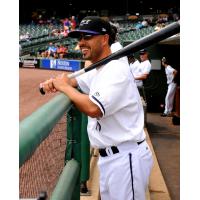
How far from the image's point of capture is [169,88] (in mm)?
8180

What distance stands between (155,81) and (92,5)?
1084 inches

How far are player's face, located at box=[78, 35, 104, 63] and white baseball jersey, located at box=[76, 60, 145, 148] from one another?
0.08m

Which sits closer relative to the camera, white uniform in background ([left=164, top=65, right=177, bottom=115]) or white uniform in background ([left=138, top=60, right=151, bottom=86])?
white uniform in background ([left=138, top=60, right=151, bottom=86])

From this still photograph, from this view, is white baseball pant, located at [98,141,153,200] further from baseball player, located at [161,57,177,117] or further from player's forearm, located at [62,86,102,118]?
baseball player, located at [161,57,177,117]

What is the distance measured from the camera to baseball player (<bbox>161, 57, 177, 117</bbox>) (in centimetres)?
803

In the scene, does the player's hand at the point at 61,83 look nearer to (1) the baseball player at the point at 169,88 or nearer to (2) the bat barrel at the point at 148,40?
(2) the bat barrel at the point at 148,40

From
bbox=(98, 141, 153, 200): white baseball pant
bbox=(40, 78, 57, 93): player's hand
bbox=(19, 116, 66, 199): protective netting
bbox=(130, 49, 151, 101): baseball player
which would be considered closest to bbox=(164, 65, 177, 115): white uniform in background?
bbox=(130, 49, 151, 101): baseball player

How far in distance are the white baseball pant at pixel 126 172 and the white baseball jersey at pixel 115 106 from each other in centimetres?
6

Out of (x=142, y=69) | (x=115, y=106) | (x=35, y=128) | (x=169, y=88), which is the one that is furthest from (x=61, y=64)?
(x=35, y=128)

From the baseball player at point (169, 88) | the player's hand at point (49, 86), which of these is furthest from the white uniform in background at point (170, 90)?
the player's hand at point (49, 86)

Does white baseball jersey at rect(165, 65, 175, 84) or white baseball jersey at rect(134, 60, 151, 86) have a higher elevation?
white baseball jersey at rect(134, 60, 151, 86)

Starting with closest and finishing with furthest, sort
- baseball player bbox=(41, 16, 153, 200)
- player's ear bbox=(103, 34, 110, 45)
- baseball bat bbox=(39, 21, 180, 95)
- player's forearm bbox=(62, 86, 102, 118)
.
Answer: baseball bat bbox=(39, 21, 180, 95) < player's forearm bbox=(62, 86, 102, 118) < baseball player bbox=(41, 16, 153, 200) < player's ear bbox=(103, 34, 110, 45)
